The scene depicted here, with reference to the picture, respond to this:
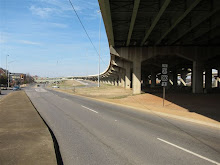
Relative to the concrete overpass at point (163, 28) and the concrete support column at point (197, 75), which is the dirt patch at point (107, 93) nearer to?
the concrete overpass at point (163, 28)

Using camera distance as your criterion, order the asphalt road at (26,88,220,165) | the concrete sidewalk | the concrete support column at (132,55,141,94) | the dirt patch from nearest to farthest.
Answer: the concrete sidewalk, the asphalt road at (26,88,220,165), the concrete support column at (132,55,141,94), the dirt patch

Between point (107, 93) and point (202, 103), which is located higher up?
point (202, 103)

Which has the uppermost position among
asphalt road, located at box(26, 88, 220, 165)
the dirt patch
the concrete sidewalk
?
the concrete sidewalk

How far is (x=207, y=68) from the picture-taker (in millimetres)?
48812

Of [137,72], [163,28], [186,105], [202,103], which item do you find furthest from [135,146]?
[137,72]

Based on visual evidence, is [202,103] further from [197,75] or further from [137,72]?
[137,72]

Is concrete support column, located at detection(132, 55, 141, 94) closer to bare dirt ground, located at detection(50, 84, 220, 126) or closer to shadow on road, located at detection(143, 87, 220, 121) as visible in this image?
bare dirt ground, located at detection(50, 84, 220, 126)

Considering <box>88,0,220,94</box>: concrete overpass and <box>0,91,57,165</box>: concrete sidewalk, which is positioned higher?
<box>88,0,220,94</box>: concrete overpass

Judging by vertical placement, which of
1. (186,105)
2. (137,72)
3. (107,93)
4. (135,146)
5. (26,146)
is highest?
(137,72)

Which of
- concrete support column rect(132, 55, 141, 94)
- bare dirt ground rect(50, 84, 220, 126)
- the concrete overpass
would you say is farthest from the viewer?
concrete support column rect(132, 55, 141, 94)

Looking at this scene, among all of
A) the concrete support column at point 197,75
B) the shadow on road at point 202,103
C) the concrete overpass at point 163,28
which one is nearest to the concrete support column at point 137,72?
the concrete overpass at point 163,28

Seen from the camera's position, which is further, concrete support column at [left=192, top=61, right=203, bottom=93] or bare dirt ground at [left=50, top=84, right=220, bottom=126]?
concrete support column at [left=192, top=61, right=203, bottom=93]

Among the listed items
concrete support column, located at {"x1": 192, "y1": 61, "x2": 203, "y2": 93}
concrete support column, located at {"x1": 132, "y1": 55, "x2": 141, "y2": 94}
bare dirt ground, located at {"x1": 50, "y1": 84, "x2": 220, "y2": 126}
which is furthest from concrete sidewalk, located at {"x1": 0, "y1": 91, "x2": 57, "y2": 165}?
concrete support column, located at {"x1": 192, "y1": 61, "x2": 203, "y2": 93}

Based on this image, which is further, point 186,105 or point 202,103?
point 202,103
